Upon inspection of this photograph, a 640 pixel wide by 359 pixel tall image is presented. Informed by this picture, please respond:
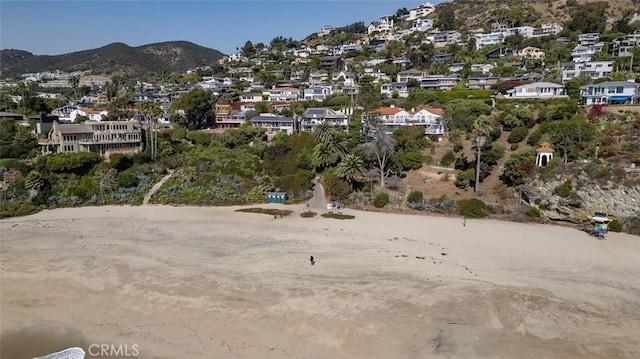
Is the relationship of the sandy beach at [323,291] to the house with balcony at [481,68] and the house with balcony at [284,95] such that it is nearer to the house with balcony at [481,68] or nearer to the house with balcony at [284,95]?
the house with balcony at [284,95]

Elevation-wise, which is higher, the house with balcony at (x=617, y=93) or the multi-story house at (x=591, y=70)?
the multi-story house at (x=591, y=70)

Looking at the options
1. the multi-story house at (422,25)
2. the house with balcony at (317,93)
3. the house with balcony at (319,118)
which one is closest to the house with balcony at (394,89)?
the house with balcony at (317,93)

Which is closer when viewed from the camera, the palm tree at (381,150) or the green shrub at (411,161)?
the palm tree at (381,150)

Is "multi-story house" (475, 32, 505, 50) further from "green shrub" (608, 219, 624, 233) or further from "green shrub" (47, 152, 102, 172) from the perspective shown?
"green shrub" (47, 152, 102, 172)

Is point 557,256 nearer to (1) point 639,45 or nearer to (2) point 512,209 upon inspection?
(2) point 512,209

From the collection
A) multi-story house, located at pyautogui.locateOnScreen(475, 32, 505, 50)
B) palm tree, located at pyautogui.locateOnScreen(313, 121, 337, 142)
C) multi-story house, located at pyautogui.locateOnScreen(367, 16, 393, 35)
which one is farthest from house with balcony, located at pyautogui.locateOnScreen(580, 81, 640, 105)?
multi-story house, located at pyautogui.locateOnScreen(367, 16, 393, 35)

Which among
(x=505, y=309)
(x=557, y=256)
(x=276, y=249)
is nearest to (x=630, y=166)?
(x=557, y=256)

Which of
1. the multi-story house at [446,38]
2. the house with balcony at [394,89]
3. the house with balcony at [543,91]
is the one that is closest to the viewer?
the house with balcony at [543,91]
